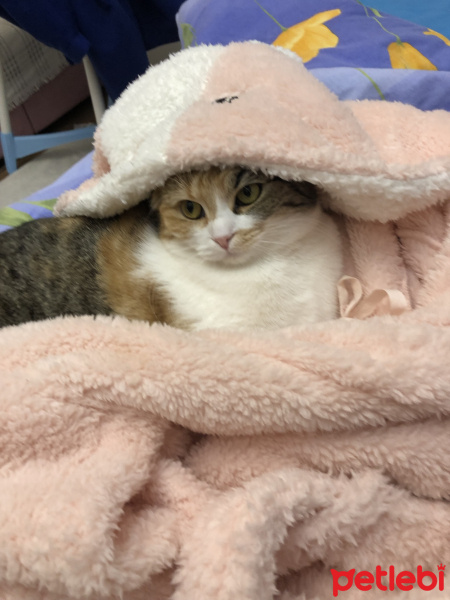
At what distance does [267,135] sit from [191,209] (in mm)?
190

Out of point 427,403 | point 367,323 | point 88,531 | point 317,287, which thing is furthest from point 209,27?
point 88,531

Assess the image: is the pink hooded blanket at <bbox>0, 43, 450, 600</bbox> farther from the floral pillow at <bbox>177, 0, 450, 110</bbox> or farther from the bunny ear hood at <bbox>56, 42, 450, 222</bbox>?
the floral pillow at <bbox>177, 0, 450, 110</bbox>

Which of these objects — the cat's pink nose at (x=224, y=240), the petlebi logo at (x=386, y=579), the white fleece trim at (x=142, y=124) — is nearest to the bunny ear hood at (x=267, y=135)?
the white fleece trim at (x=142, y=124)

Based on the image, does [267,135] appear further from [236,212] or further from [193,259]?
[193,259]

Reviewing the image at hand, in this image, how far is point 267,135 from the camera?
0.67m

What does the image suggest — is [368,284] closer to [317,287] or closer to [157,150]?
[317,287]

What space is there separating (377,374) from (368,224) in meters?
0.38

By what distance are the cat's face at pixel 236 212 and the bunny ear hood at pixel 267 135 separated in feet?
0.11

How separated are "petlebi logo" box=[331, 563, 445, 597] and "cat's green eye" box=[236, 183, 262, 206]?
20.9 inches

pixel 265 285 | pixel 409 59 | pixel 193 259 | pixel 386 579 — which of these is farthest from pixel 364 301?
pixel 409 59

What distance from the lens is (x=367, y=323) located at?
63 cm

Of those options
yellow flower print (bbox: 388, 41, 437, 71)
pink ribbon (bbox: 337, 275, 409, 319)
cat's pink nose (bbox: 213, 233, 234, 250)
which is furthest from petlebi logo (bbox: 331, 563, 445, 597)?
yellow flower print (bbox: 388, 41, 437, 71)

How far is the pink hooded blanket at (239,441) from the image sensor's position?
48 centimetres

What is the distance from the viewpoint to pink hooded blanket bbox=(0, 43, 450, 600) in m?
0.48
